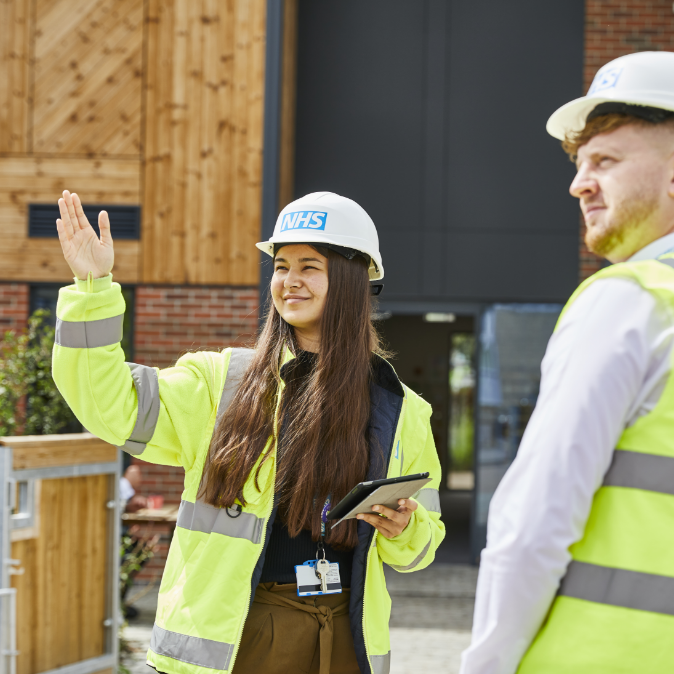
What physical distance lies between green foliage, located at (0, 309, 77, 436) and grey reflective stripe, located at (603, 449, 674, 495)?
141 inches

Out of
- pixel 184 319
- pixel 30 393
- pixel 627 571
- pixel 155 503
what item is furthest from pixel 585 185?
pixel 184 319

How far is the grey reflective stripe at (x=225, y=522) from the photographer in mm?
1972

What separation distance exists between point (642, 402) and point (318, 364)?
122 centimetres

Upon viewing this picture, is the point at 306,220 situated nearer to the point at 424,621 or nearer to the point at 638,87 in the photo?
the point at 638,87

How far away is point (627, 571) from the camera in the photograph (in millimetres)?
1099

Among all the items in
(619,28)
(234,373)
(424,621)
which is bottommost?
(424,621)

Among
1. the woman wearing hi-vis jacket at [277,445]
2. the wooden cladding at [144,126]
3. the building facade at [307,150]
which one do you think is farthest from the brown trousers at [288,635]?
the wooden cladding at [144,126]

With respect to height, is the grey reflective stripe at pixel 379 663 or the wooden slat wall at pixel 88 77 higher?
the wooden slat wall at pixel 88 77

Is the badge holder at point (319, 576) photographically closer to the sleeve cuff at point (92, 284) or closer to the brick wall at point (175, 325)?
the sleeve cuff at point (92, 284)

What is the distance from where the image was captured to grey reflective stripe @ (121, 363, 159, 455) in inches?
79.3

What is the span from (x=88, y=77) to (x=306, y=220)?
582 cm

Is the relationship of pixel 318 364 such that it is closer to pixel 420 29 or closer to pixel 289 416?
pixel 289 416

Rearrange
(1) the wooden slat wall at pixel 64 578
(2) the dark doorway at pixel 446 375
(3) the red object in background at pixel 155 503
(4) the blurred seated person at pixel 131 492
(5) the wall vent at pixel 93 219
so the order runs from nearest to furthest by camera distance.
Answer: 1. (1) the wooden slat wall at pixel 64 578
2. (4) the blurred seated person at pixel 131 492
3. (3) the red object in background at pixel 155 503
4. (5) the wall vent at pixel 93 219
5. (2) the dark doorway at pixel 446 375

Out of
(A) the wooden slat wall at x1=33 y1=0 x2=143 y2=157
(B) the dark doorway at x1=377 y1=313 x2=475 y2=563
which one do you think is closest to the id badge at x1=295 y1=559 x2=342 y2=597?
(A) the wooden slat wall at x1=33 y1=0 x2=143 y2=157
